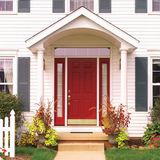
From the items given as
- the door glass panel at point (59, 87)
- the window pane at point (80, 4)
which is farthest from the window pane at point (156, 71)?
the door glass panel at point (59, 87)

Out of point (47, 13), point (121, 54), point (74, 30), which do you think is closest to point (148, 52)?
point (121, 54)

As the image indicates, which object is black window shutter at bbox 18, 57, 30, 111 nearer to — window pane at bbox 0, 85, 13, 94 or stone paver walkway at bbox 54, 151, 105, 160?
window pane at bbox 0, 85, 13, 94

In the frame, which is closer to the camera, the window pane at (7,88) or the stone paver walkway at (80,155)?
the stone paver walkway at (80,155)

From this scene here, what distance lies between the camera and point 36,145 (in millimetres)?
12977

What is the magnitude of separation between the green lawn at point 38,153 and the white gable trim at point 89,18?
3014mm

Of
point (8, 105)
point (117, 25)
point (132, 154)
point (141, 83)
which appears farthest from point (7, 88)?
point (132, 154)

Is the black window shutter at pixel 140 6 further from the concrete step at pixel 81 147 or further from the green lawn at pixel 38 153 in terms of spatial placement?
the green lawn at pixel 38 153

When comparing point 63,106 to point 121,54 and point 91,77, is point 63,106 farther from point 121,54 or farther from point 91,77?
point 121,54

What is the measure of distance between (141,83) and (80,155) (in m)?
3.57

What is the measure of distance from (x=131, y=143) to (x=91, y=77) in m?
2.48

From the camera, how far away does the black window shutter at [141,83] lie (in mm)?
13812

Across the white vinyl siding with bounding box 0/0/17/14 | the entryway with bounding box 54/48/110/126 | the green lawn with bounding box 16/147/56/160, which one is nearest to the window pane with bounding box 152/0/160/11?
the entryway with bounding box 54/48/110/126

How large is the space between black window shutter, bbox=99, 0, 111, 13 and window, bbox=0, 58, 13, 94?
326cm

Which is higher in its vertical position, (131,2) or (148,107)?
(131,2)
